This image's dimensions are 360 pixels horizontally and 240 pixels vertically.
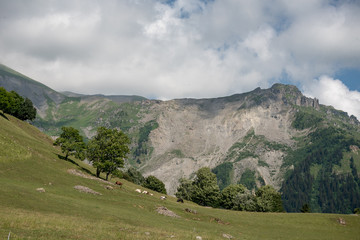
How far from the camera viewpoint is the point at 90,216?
4188cm

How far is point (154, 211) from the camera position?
2387 inches

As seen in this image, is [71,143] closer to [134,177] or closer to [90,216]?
[90,216]

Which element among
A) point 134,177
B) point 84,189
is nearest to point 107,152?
point 84,189

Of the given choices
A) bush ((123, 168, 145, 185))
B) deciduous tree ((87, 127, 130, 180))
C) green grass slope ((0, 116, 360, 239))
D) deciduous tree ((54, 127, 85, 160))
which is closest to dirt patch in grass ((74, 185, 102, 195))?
green grass slope ((0, 116, 360, 239))

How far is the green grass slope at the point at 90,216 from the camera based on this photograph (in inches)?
1218

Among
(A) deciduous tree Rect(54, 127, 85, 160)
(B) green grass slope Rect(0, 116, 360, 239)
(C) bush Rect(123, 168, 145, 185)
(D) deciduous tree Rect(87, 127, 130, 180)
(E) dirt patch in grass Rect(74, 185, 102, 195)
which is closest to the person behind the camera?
(B) green grass slope Rect(0, 116, 360, 239)

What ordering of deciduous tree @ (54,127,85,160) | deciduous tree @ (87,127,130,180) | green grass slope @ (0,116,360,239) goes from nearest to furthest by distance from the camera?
green grass slope @ (0,116,360,239)
deciduous tree @ (87,127,130,180)
deciduous tree @ (54,127,85,160)

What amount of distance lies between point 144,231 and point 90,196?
88.8 ft

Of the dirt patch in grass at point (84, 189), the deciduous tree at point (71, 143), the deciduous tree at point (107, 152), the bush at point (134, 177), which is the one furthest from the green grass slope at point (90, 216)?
the bush at point (134, 177)

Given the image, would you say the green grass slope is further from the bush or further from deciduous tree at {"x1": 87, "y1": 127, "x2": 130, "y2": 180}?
the bush

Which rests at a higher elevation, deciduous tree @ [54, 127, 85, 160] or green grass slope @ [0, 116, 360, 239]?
deciduous tree @ [54, 127, 85, 160]

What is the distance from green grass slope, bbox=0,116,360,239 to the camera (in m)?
30.9

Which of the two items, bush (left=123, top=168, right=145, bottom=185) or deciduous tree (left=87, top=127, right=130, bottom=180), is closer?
deciduous tree (left=87, top=127, right=130, bottom=180)

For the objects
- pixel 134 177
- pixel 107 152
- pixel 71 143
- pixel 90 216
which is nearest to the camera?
pixel 90 216
